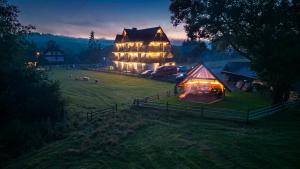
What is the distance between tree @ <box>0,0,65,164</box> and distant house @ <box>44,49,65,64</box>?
216 feet

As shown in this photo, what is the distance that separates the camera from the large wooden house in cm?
5847

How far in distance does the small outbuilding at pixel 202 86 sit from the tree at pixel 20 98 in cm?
1411

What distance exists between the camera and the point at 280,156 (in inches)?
517

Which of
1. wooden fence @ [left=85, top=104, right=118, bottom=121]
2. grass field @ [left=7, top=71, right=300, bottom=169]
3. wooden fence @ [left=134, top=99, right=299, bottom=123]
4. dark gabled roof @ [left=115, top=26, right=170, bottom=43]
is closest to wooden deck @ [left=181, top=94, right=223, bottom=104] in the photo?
wooden fence @ [left=134, top=99, right=299, bottom=123]

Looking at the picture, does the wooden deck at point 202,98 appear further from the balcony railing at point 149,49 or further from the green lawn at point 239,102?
the balcony railing at point 149,49

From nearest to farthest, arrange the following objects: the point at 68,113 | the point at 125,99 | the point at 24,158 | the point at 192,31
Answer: the point at 24,158 < the point at 68,113 < the point at 192,31 < the point at 125,99

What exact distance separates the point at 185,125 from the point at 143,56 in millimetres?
41675

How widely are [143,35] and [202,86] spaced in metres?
36.1

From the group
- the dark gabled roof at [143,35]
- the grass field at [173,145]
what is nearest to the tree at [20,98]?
the grass field at [173,145]

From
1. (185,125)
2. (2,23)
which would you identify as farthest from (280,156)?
(2,23)

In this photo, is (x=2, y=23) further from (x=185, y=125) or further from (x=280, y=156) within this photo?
(x=280, y=156)

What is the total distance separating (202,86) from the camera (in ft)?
92.3

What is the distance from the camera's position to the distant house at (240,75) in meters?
34.4

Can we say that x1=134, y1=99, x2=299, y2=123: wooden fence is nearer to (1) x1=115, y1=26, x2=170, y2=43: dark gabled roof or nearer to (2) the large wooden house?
(2) the large wooden house
